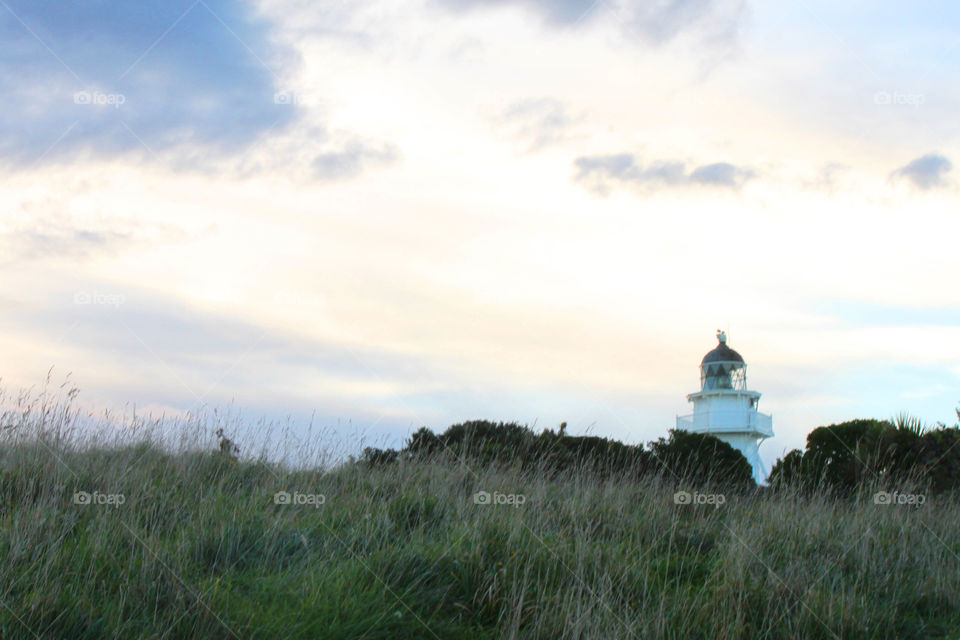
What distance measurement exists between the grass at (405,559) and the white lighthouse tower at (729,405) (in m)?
24.6

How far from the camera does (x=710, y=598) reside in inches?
210

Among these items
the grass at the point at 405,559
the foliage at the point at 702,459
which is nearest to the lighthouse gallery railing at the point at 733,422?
the foliage at the point at 702,459

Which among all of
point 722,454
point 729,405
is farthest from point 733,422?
point 722,454

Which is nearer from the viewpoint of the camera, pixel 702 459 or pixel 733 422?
pixel 702 459

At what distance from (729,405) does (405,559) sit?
96.8 feet

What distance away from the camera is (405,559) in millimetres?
5145

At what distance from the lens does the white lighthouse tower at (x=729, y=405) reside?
3209cm

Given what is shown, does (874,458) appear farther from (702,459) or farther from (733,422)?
(733,422)

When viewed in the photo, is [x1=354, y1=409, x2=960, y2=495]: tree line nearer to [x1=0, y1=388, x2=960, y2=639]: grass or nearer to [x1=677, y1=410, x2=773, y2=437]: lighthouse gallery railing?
[x1=0, y1=388, x2=960, y2=639]: grass

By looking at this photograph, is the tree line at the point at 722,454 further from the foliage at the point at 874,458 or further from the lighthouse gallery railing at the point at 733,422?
the lighthouse gallery railing at the point at 733,422

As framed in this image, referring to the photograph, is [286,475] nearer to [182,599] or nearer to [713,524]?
[182,599]

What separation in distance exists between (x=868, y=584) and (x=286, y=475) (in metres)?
5.39

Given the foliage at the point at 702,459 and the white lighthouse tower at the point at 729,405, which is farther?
the white lighthouse tower at the point at 729,405

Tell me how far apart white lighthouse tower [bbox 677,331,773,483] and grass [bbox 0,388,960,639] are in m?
24.6
